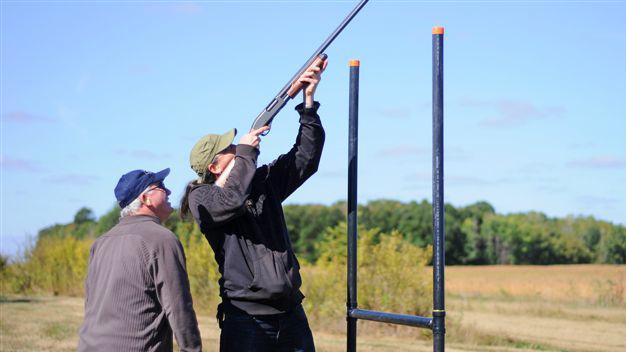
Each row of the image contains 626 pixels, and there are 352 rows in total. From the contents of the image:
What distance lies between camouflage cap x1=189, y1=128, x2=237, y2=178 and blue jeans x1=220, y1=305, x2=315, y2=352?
74 cm

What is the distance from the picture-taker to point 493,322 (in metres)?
18.9

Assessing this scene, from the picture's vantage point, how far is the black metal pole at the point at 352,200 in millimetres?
4805

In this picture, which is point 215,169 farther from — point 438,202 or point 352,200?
point 438,202

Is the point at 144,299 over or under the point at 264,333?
over

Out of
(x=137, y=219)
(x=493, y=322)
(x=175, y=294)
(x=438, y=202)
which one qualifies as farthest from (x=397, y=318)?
(x=493, y=322)

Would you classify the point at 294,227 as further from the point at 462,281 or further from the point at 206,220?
the point at 206,220

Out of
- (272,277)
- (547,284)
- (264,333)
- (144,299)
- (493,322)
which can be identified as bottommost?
(493,322)

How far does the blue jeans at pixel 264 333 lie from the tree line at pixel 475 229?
35870 millimetres

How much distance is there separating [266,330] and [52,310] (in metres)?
15.7

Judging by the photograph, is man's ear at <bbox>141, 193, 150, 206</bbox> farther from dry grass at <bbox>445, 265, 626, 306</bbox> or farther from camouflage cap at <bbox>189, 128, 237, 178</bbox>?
dry grass at <bbox>445, 265, 626, 306</bbox>

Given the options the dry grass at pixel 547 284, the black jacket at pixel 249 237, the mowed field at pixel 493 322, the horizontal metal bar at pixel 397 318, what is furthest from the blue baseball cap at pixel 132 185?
the dry grass at pixel 547 284

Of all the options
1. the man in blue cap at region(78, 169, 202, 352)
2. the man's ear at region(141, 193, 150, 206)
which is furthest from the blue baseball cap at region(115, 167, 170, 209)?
the man in blue cap at region(78, 169, 202, 352)

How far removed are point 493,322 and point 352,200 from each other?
48.6 ft

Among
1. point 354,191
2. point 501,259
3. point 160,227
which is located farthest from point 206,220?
point 501,259
